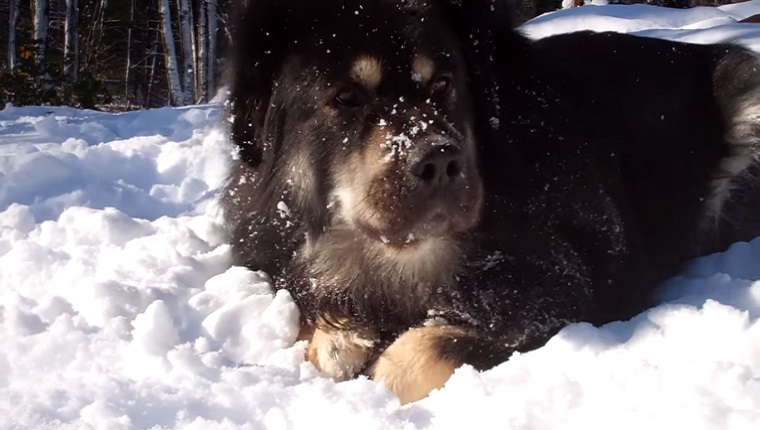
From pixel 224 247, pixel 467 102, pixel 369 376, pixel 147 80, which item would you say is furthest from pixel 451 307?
pixel 147 80

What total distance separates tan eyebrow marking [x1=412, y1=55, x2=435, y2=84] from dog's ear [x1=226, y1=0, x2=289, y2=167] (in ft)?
1.83

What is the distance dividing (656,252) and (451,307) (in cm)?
117

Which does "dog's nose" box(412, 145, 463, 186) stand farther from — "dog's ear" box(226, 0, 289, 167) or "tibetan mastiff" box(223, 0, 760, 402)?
"dog's ear" box(226, 0, 289, 167)

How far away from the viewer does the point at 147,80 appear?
23734mm

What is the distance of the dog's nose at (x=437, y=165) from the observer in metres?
2.39

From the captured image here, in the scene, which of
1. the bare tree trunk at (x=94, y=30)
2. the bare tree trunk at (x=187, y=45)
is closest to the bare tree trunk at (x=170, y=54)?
Answer: the bare tree trunk at (x=187, y=45)

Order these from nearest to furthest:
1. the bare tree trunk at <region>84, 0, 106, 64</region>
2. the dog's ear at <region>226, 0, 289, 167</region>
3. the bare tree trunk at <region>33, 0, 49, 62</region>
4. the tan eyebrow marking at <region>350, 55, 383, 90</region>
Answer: the tan eyebrow marking at <region>350, 55, 383, 90</region>
the dog's ear at <region>226, 0, 289, 167</region>
the bare tree trunk at <region>33, 0, 49, 62</region>
the bare tree trunk at <region>84, 0, 106, 64</region>

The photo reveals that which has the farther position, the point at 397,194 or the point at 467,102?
the point at 467,102

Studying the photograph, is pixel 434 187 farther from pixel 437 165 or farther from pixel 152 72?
pixel 152 72

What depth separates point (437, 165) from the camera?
240 centimetres

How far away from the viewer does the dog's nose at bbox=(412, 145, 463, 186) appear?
7.83 feet

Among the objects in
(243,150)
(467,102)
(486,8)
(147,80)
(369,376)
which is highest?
(486,8)

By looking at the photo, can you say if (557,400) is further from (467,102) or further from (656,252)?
(656,252)

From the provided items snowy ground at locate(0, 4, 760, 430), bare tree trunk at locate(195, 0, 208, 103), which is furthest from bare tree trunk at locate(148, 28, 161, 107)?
snowy ground at locate(0, 4, 760, 430)
